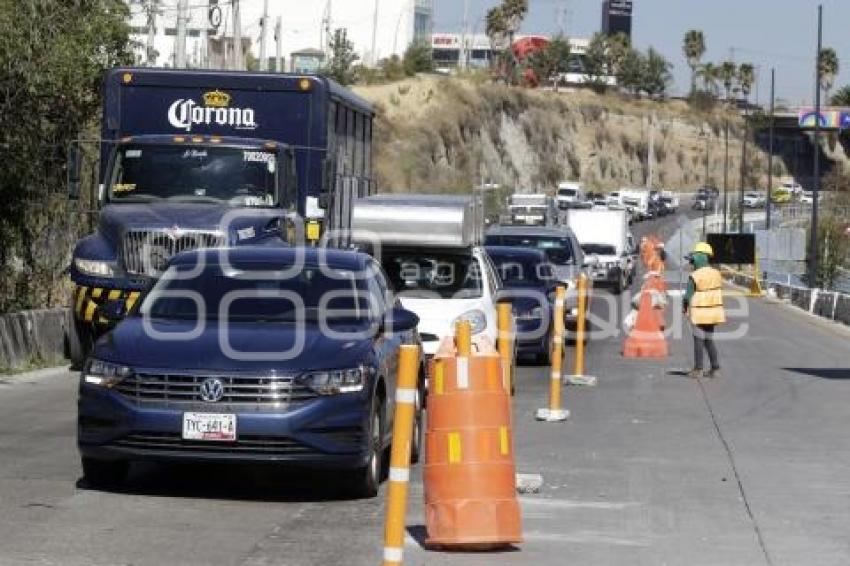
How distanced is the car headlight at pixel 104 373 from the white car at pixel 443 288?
23.8 ft

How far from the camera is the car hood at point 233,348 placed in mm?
10797

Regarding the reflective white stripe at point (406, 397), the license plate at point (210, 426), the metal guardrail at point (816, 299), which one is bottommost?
the metal guardrail at point (816, 299)

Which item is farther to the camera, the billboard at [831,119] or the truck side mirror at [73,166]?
the billboard at [831,119]

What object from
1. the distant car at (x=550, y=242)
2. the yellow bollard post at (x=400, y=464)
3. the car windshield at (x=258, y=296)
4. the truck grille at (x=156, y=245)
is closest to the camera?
the yellow bollard post at (x=400, y=464)

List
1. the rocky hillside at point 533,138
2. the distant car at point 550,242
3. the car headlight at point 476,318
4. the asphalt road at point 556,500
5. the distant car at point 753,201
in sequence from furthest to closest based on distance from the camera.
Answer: the distant car at point 753,201
the rocky hillside at point 533,138
the distant car at point 550,242
the car headlight at point 476,318
the asphalt road at point 556,500

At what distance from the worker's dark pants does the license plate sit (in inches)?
490

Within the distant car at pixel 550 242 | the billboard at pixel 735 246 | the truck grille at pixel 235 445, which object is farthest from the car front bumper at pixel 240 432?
the billboard at pixel 735 246

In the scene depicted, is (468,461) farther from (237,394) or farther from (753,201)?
(753,201)

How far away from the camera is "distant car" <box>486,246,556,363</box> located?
23.3 m

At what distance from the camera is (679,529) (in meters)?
10.5

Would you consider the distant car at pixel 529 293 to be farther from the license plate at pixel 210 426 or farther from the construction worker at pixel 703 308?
the license plate at pixel 210 426

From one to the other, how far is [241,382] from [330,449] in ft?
2.33

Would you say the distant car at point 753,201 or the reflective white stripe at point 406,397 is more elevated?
the distant car at point 753,201

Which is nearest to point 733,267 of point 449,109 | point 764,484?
point 449,109
